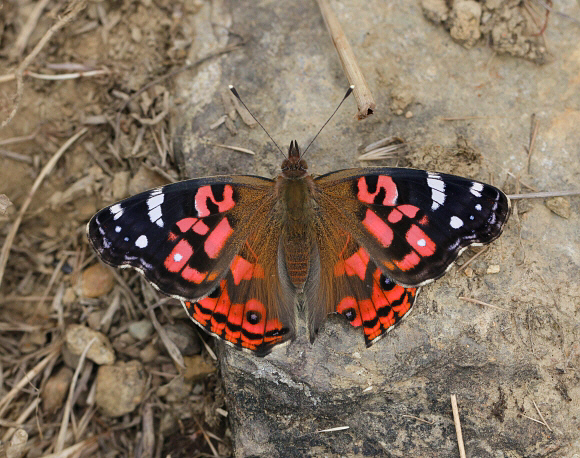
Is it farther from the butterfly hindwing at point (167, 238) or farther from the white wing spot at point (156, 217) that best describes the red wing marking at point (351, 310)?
the white wing spot at point (156, 217)

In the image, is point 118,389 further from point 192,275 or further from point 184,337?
point 192,275

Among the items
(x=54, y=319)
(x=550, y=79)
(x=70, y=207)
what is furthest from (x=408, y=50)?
(x=54, y=319)

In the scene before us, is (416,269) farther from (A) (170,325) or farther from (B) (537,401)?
(A) (170,325)

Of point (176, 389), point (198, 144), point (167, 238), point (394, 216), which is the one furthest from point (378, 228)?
point (176, 389)

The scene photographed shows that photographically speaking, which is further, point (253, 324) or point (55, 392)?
point (55, 392)

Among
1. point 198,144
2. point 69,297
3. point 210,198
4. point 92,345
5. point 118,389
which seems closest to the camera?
point 210,198

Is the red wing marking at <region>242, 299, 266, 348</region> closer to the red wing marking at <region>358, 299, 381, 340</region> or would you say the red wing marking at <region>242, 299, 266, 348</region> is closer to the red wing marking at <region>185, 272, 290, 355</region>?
the red wing marking at <region>185, 272, 290, 355</region>

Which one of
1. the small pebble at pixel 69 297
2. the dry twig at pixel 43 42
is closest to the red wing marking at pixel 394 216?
the small pebble at pixel 69 297

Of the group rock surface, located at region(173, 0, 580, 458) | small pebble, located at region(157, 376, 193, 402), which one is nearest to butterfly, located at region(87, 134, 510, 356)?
rock surface, located at region(173, 0, 580, 458)
